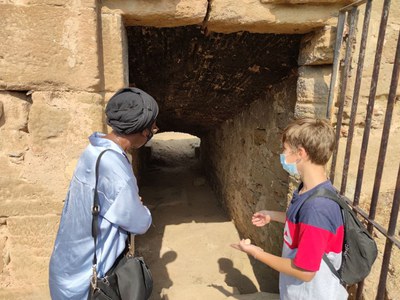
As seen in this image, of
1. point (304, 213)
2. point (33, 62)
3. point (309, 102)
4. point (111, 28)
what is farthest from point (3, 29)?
point (309, 102)

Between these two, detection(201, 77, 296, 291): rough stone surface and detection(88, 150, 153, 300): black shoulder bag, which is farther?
detection(201, 77, 296, 291): rough stone surface

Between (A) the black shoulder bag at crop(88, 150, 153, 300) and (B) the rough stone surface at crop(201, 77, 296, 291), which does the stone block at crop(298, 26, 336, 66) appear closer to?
(B) the rough stone surface at crop(201, 77, 296, 291)

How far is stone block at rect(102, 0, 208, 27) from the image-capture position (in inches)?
68.3

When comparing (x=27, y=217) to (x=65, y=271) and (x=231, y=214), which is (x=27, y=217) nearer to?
(x=65, y=271)

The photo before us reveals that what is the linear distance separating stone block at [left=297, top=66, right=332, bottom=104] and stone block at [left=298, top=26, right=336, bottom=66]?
60 mm

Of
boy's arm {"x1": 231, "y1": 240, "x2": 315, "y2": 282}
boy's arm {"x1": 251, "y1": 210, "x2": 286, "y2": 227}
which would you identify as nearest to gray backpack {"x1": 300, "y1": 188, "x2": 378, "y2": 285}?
boy's arm {"x1": 231, "y1": 240, "x2": 315, "y2": 282}

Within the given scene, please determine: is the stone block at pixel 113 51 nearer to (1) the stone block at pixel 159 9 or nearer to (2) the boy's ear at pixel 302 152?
(1) the stone block at pixel 159 9

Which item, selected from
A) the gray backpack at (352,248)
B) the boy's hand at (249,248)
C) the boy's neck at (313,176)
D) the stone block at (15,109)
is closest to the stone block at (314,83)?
the boy's neck at (313,176)

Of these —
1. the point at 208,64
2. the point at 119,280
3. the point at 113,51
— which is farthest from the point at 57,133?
the point at 208,64

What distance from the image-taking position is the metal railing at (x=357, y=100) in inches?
52.1

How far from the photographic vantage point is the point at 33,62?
65.2 inches

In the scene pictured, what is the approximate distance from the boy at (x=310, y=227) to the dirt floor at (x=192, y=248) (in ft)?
3.82

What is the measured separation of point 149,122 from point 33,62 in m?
0.89

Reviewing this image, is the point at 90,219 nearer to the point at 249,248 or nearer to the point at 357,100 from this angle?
the point at 249,248
